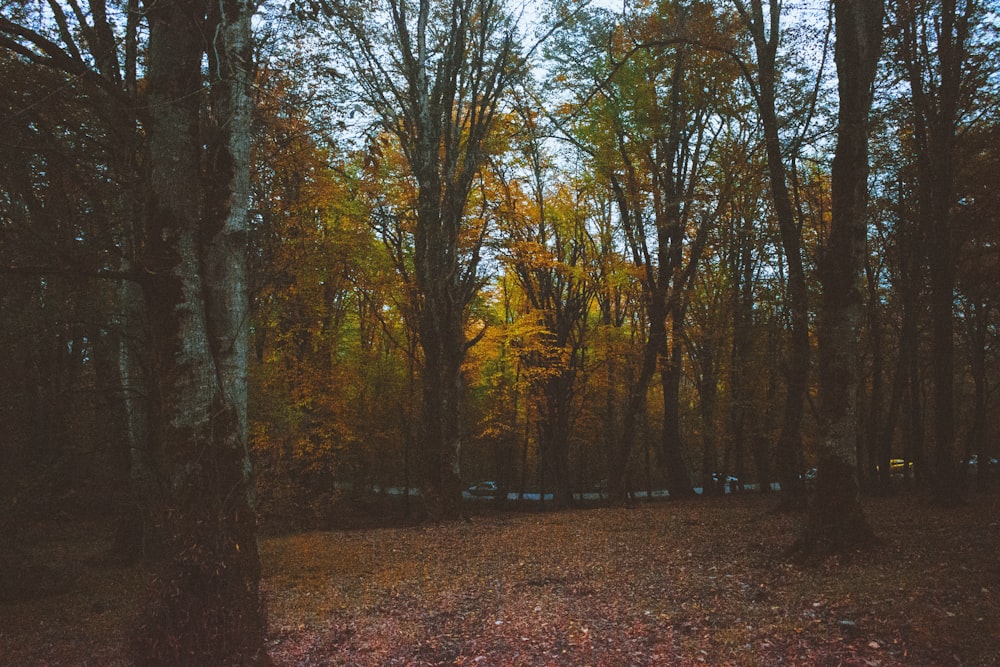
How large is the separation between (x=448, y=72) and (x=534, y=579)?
37.2 feet

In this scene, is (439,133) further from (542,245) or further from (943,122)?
(943,122)

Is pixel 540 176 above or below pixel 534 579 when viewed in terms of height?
above

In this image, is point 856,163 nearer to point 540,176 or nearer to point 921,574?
point 921,574

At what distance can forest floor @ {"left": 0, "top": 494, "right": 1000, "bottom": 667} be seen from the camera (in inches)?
188

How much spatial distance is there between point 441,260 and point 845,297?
912 cm

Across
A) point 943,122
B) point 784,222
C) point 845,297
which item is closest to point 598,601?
point 845,297

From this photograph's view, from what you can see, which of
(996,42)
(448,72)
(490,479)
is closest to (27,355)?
(448,72)

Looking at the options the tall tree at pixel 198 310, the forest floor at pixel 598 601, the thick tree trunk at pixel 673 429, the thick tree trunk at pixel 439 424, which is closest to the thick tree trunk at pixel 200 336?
the tall tree at pixel 198 310

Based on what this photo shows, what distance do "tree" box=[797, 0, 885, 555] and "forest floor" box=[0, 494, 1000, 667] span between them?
47 cm

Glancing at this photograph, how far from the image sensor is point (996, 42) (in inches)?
418

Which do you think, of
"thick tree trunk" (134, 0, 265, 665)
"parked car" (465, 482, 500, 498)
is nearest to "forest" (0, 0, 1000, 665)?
"thick tree trunk" (134, 0, 265, 665)

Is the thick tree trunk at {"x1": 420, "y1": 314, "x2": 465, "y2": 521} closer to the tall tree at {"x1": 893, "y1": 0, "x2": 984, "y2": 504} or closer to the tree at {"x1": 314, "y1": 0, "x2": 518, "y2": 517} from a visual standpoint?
the tree at {"x1": 314, "y1": 0, "x2": 518, "y2": 517}

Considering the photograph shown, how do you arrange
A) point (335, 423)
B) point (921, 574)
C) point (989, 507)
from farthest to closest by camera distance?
1. point (335, 423)
2. point (989, 507)
3. point (921, 574)

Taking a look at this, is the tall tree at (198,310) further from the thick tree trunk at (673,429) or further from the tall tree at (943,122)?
the thick tree trunk at (673,429)
